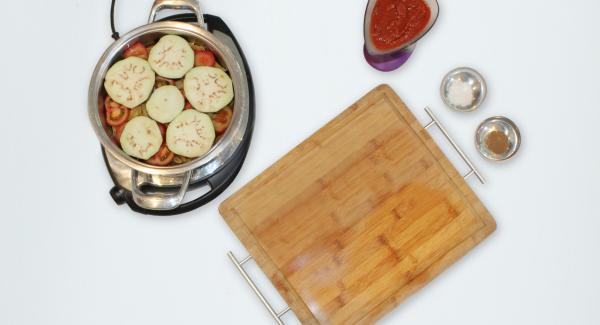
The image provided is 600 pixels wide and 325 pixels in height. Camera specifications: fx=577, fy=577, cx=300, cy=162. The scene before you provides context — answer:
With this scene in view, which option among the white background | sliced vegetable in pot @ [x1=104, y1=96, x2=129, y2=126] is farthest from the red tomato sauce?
sliced vegetable in pot @ [x1=104, y1=96, x2=129, y2=126]

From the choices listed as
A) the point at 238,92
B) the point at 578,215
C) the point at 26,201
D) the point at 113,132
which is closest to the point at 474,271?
the point at 578,215

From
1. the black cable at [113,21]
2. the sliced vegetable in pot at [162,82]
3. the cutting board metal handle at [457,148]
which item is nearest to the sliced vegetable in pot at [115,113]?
the sliced vegetable in pot at [162,82]

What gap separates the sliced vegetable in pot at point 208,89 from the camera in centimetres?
159

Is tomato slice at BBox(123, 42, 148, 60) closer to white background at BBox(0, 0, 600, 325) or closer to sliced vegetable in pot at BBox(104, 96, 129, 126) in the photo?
sliced vegetable in pot at BBox(104, 96, 129, 126)

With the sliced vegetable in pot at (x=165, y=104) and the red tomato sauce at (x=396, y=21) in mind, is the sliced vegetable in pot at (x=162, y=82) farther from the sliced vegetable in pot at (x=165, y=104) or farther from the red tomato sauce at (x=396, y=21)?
the red tomato sauce at (x=396, y=21)

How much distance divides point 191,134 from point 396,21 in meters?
0.68

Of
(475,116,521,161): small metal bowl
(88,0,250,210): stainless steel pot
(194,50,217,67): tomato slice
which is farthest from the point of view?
(475,116,521,161): small metal bowl

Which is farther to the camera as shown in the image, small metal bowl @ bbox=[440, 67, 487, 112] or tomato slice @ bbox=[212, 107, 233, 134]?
small metal bowl @ bbox=[440, 67, 487, 112]

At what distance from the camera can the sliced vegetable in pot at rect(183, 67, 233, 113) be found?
1594 millimetres

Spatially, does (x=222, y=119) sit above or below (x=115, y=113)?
below

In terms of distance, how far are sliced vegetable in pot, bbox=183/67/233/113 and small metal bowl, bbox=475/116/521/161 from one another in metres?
0.78

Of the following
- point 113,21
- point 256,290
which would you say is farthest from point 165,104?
point 256,290

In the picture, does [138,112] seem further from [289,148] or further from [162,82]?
[289,148]

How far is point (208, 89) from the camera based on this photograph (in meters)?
1.59
